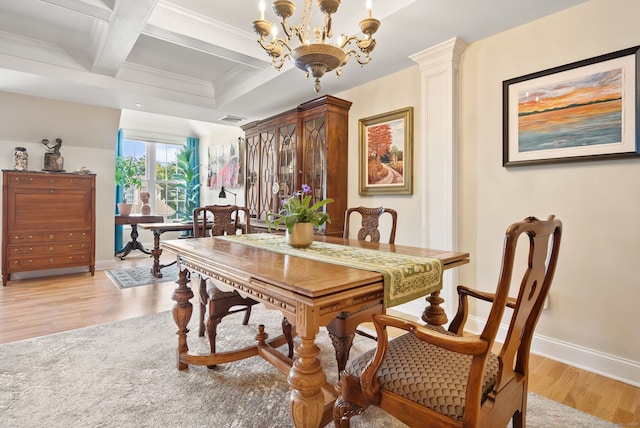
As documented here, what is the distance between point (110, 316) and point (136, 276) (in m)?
1.64

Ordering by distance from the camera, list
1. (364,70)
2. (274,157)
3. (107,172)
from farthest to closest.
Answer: (107,172) → (274,157) → (364,70)

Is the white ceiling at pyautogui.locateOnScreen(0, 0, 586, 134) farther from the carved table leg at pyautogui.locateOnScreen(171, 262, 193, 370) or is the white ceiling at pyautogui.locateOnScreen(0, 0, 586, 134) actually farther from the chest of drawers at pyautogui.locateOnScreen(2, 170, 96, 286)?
the carved table leg at pyautogui.locateOnScreen(171, 262, 193, 370)

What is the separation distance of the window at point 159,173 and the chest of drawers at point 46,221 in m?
2.07

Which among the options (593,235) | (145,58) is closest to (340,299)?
(593,235)

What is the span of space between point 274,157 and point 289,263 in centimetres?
302

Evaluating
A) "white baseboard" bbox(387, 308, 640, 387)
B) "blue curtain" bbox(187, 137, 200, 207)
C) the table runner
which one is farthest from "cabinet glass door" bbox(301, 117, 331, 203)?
"blue curtain" bbox(187, 137, 200, 207)

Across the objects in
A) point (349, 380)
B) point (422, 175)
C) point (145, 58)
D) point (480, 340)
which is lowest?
point (349, 380)

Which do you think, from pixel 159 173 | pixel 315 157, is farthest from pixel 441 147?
pixel 159 173

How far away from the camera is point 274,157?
432cm

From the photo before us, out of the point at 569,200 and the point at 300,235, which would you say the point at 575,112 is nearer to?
the point at 569,200

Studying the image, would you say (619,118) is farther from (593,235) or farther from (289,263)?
(289,263)

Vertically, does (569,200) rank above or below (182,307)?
above

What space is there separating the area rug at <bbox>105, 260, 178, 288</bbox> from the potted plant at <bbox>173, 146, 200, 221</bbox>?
2326 millimetres

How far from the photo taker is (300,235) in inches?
77.4
